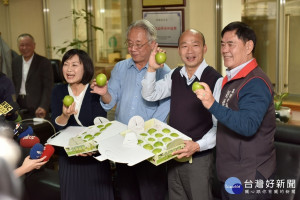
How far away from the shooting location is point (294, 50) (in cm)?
480

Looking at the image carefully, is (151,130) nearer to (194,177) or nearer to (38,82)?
(194,177)

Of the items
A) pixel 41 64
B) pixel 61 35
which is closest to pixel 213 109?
pixel 41 64

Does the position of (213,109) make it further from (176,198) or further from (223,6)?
(223,6)

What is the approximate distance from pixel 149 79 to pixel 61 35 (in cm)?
507

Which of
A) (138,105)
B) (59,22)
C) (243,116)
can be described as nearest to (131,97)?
(138,105)

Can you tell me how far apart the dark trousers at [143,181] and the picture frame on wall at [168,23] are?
2890 mm

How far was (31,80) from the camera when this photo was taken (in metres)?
4.52

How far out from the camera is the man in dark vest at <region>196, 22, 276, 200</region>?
5.67 ft

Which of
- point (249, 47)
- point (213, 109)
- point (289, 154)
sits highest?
point (249, 47)

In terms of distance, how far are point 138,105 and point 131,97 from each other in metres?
0.07

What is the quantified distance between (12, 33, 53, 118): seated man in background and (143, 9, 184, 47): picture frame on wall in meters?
1.51

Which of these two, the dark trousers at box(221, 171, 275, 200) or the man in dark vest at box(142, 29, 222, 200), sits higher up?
the man in dark vest at box(142, 29, 222, 200)

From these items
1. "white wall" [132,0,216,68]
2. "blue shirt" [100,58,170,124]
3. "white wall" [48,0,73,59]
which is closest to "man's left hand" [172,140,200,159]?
"blue shirt" [100,58,170,124]

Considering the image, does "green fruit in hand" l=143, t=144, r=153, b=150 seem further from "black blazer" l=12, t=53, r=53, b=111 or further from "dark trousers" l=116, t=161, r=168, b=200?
"black blazer" l=12, t=53, r=53, b=111
